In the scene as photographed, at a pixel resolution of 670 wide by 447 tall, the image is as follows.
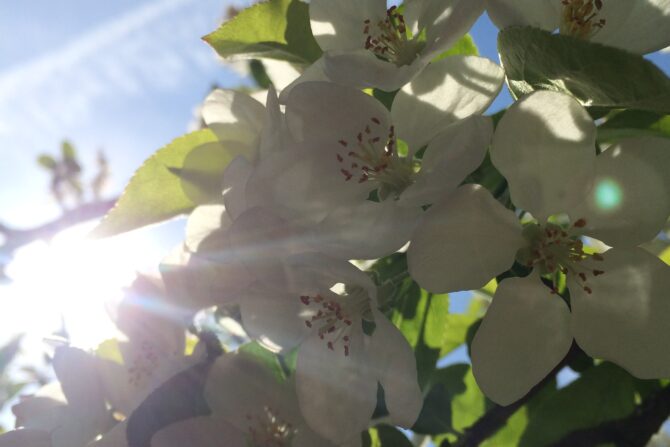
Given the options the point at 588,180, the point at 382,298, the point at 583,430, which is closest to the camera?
the point at 588,180

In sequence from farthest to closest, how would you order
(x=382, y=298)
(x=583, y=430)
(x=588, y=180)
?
1. (x=583, y=430)
2. (x=382, y=298)
3. (x=588, y=180)

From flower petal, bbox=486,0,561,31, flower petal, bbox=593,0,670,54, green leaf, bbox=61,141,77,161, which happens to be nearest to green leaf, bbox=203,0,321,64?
flower petal, bbox=486,0,561,31

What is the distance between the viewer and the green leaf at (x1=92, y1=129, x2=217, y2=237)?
112 cm

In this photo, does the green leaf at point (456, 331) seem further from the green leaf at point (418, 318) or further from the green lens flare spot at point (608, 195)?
the green lens flare spot at point (608, 195)

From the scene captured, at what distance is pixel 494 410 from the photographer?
44.6 inches

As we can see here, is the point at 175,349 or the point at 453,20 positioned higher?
the point at 453,20

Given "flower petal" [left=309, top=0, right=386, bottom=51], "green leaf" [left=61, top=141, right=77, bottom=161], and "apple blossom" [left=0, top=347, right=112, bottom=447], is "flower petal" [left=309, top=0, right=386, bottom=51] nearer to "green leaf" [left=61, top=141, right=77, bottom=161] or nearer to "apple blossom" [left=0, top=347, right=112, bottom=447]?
"apple blossom" [left=0, top=347, right=112, bottom=447]

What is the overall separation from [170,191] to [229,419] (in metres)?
0.38

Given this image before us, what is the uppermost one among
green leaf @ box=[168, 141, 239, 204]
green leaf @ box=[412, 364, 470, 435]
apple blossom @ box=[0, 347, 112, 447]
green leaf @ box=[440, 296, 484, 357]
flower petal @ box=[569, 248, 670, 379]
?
green leaf @ box=[168, 141, 239, 204]

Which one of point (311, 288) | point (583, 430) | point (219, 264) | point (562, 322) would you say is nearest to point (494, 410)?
point (583, 430)

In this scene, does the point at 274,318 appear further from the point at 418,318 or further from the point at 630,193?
the point at 630,193

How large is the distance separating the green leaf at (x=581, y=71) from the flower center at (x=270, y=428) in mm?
599

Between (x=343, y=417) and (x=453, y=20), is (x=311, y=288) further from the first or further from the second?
(x=453, y=20)

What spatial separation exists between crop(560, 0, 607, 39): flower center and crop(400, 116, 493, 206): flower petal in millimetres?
287
